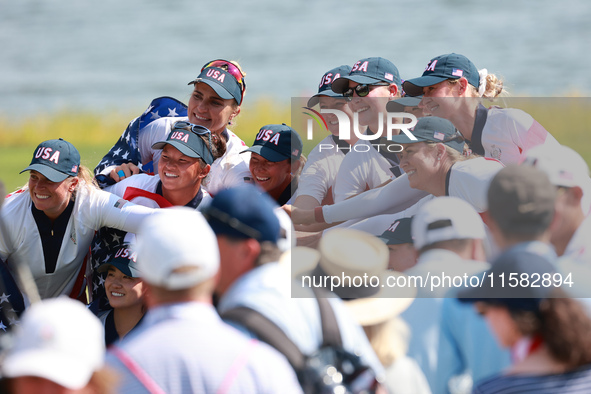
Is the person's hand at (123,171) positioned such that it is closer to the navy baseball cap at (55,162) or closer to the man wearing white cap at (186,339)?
the navy baseball cap at (55,162)

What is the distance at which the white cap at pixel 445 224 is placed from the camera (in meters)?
3.06

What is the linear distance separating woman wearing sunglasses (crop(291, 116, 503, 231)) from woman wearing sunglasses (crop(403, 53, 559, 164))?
11.0 inches

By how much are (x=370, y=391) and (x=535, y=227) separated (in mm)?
1005

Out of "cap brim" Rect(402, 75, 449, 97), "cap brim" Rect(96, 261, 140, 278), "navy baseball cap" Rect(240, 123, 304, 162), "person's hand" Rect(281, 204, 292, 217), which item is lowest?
"cap brim" Rect(96, 261, 140, 278)

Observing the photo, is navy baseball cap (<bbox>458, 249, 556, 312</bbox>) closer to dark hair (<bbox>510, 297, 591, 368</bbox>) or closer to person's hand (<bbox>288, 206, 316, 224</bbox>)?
dark hair (<bbox>510, 297, 591, 368</bbox>)

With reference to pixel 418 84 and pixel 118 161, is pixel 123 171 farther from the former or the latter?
pixel 418 84

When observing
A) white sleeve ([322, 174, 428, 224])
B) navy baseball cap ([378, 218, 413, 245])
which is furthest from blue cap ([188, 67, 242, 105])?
navy baseball cap ([378, 218, 413, 245])

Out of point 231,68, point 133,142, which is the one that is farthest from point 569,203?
point 133,142

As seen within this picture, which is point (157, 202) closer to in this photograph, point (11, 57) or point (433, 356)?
point (433, 356)

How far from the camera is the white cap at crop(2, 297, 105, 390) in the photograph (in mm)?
2006

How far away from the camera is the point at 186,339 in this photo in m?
2.17

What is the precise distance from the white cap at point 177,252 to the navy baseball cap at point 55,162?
7.24 feet

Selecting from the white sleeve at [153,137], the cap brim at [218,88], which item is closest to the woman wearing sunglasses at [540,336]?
the cap brim at [218,88]

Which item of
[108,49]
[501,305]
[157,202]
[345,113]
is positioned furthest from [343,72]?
[108,49]
